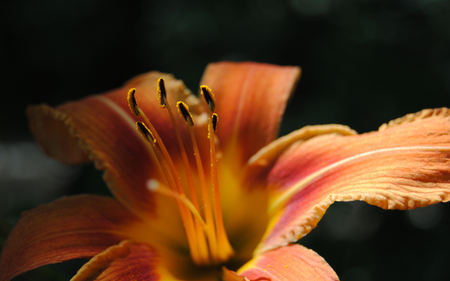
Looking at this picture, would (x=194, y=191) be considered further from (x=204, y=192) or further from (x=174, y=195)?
(x=174, y=195)

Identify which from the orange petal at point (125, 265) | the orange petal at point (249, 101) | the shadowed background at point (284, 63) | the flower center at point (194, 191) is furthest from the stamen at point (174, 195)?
the shadowed background at point (284, 63)

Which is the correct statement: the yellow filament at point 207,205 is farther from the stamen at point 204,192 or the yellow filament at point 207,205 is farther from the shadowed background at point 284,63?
the shadowed background at point 284,63

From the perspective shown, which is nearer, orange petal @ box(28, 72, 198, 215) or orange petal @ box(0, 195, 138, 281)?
orange petal @ box(0, 195, 138, 281)

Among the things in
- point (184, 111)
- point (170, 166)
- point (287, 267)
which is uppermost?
point (184, 111)

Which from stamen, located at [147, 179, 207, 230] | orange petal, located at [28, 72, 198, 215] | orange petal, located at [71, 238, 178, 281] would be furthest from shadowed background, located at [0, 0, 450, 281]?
stamen, located at [147, 179, 207, 230]

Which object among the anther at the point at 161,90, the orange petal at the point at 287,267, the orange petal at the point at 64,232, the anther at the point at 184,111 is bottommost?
the orange petal at the point at 287,267

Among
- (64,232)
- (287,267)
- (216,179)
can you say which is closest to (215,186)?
(216,179)

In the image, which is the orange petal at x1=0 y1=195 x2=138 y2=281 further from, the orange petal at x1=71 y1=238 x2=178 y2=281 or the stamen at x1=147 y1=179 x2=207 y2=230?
the stamen at x1=147 y1=179 x2=207 y2=230
